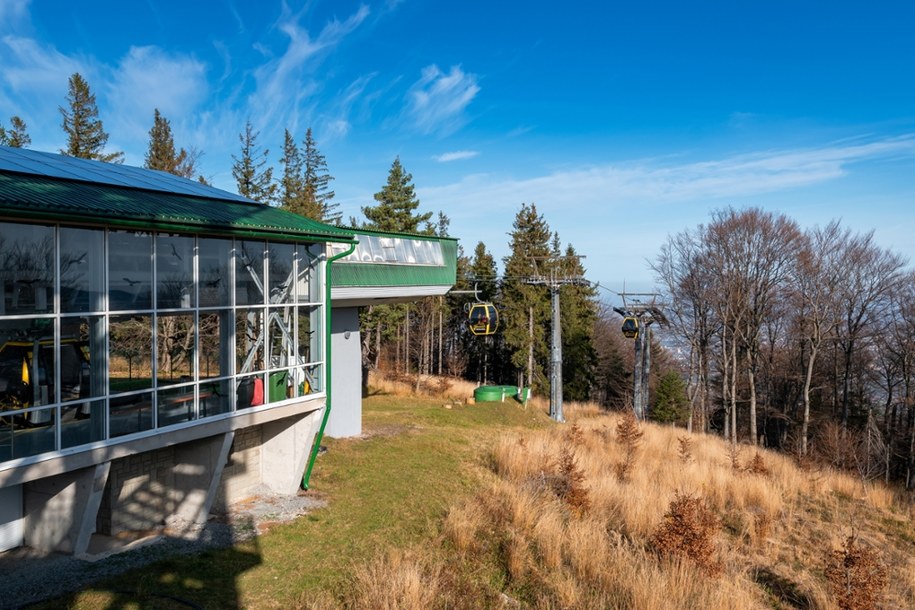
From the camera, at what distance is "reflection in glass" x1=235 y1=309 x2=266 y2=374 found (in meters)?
10.1

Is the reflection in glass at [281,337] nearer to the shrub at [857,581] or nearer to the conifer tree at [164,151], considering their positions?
the shrub at [857,581]

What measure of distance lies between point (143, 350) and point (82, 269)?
11.5ft

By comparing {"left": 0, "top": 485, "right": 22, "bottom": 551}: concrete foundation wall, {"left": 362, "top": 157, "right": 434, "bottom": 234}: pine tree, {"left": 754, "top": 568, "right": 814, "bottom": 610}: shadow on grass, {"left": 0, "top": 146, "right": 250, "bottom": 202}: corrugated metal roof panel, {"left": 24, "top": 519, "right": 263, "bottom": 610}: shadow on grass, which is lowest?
{"left": 754, "top": 568, "right": 814, "bottom": 610}: shadow on grass

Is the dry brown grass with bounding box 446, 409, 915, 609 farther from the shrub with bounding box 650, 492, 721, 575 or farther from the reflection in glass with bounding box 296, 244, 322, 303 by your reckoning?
Result: the reflection in glass with bounding box 296, 244, 322, 303

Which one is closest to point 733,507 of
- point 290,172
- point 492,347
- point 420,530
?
point 420,530

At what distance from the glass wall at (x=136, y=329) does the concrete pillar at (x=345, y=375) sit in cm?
477

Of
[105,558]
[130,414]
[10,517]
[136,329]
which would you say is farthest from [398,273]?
[10,517]

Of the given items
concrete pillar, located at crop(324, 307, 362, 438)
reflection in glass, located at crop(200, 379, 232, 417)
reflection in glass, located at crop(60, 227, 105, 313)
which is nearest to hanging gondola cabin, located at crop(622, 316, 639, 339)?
concrete pillar, located at crop(324, 307, 362, 438)

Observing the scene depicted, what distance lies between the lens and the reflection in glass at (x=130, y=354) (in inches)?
347

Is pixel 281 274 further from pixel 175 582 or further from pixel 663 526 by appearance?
pixel 663 526

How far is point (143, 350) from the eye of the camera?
1057 centimetres

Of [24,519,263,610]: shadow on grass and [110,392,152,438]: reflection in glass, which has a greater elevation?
[110,392,152,438]: reflection in glass

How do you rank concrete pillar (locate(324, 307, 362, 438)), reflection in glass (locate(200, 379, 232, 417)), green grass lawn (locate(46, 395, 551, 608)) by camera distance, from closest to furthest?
green grass lawn (locate(46, 395, 551, 608)), reflection in glass (locate(200, 379, 232, 417)), concrete pillar (locate(324, 307, 362, 438))

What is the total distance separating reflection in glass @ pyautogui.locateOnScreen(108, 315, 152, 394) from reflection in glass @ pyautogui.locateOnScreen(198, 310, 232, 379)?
3.01ft
